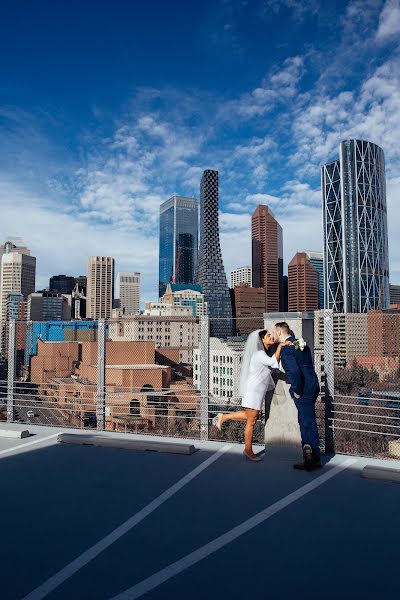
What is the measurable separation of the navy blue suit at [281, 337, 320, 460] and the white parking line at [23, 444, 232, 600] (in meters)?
1.28

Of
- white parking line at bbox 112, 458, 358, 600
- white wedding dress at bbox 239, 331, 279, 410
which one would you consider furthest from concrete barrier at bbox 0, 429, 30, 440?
white parking line at bbox 112, 458, 358, 600

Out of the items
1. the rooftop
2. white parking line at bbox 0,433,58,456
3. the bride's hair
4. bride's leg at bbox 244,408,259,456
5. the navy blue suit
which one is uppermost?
the bride's hair

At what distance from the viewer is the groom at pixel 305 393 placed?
4.83m

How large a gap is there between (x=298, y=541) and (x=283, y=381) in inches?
87.9

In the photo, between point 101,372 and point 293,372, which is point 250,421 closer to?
point 293,372

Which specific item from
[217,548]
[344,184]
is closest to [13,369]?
[217,548]

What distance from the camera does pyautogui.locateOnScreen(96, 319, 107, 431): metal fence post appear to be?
6.88 meters

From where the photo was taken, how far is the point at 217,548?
10.2ft

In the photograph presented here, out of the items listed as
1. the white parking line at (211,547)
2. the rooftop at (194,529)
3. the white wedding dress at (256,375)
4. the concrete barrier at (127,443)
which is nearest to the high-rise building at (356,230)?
the concrete barrier at (127,443)

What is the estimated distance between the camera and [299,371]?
483cm

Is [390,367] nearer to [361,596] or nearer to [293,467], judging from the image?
[293,467]

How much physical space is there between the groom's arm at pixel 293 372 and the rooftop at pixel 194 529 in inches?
36.2

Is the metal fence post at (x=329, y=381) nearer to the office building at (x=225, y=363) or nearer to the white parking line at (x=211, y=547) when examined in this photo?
the white parking line at (x=211, y=547)

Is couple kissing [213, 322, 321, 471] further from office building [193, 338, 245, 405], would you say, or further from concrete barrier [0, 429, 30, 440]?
concrete barrier [0, 429, 30, 440]
